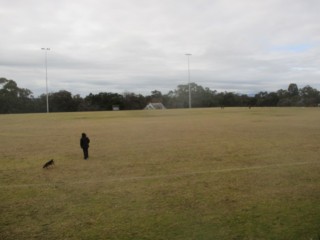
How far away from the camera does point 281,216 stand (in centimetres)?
809

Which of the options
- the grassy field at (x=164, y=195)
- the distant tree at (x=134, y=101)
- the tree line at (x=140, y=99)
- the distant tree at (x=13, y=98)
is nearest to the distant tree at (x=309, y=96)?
the tree line at (x=140, y=99)

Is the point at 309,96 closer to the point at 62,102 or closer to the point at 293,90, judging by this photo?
the point at 293,90

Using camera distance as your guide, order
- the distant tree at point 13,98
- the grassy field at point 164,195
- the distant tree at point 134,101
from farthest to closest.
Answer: the distant tree at point 134,101 < the distant tree at point 13,98 < the grassy field at point 164,195

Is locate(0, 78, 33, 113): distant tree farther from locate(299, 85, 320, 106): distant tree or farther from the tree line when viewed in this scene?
locate(299, 85, 320, 106): distant tree

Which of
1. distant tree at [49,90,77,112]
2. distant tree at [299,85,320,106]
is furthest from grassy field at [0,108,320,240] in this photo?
distant tree at [299,85,320,106]

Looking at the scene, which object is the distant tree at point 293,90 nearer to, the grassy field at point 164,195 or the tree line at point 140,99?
the tree line at point 140,99

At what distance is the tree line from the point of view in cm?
9075

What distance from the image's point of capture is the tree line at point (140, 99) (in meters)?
90.8

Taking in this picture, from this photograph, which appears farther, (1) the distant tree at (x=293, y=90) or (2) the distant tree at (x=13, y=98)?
(1) the distant tree at (x=293, y=90)

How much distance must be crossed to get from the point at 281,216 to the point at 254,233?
4.01ft

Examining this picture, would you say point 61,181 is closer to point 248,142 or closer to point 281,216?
point 281,216

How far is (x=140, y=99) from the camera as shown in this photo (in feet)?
385

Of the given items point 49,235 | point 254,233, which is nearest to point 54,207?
point 49,235

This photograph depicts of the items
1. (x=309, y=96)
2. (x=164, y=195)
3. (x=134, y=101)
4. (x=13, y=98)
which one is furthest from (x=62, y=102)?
(x=164, y=195)
